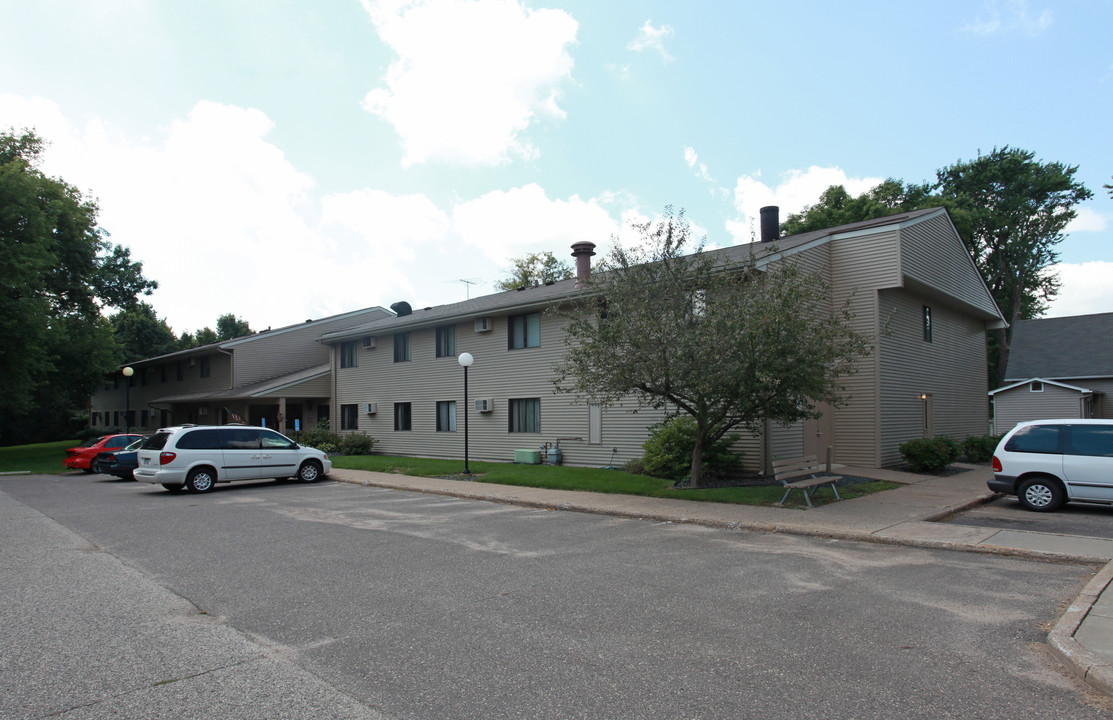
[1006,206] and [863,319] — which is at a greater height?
[1006,206]

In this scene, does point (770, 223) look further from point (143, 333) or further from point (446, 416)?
point (143, 333)

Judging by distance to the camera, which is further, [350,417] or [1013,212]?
[1013,212]

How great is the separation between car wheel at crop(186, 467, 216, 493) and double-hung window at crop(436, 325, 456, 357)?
967cm

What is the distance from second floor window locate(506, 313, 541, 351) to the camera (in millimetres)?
22156

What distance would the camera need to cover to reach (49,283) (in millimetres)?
33594

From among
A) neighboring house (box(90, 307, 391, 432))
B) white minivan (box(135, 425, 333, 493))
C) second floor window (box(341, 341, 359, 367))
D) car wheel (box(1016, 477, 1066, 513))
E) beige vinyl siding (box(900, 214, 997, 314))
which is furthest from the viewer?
neighboring house (box(90, 307, 391, 432))

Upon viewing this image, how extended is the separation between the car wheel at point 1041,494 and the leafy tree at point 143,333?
6043 cm

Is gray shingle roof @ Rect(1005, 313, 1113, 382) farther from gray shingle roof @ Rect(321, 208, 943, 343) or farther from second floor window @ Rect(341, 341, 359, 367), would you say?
second floor window @ Rect(341, 341, 359, 367)

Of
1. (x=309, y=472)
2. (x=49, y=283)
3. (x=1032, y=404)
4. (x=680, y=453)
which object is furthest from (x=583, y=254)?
(x=49, y=283)

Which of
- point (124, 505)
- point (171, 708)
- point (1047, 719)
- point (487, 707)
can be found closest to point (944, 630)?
point (1047, 719)

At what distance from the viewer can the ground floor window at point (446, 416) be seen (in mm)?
25000

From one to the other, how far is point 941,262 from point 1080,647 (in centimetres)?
1972

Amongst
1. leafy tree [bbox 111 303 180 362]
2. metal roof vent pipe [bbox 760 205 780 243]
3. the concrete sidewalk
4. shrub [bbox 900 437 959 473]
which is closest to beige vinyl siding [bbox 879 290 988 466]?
shrub [bbox 900 437 959 473]

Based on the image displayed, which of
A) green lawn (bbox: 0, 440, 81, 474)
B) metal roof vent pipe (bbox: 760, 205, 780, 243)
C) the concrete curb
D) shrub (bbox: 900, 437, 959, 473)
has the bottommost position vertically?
green lawn (bbox: 0, 440, 81, 474)
